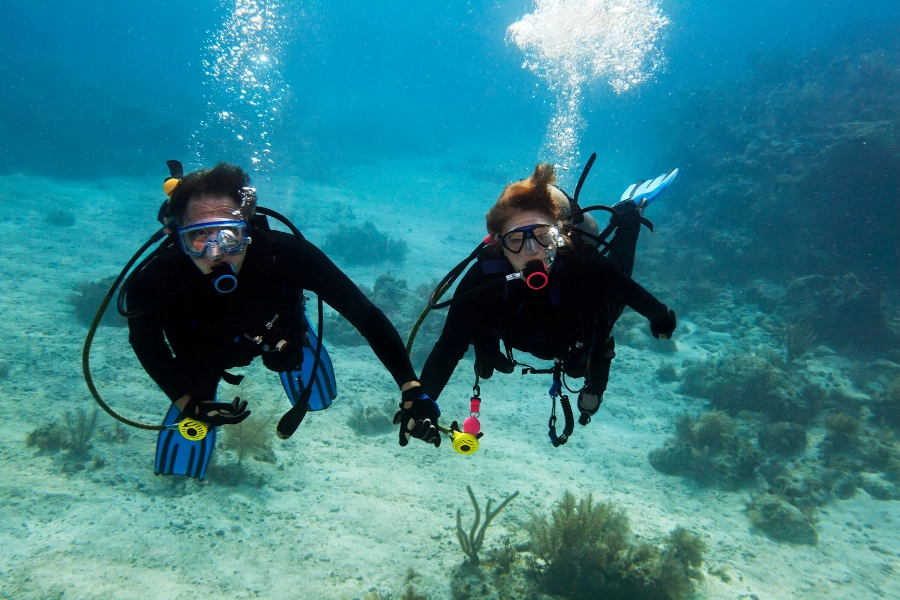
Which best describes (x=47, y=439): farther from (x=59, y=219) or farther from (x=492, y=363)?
(x=59, y=219)

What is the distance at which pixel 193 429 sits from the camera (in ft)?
8.62

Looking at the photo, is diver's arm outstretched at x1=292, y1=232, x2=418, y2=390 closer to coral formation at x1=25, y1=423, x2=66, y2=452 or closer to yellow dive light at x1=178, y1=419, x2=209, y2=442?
yellow dive light at x1=178, y1=419, x2=209, y2=442

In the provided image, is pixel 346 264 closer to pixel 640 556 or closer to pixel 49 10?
pixel 640 556

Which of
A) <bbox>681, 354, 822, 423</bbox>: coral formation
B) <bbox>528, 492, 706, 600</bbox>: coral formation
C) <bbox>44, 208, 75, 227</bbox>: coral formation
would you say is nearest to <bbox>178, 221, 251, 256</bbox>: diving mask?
<bbox>528, 492, 706, 600</bbox>: coral formation

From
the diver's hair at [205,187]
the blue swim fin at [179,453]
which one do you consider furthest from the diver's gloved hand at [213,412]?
the blue swim fin at [179,453]

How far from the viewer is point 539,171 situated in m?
3.06

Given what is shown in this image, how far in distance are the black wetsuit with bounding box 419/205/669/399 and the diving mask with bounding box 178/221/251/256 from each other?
1489mm

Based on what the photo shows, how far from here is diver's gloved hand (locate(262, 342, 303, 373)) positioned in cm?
318

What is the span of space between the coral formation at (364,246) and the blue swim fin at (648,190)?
12204 mm

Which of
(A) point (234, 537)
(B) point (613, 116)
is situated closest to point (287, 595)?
(A) point (234, 537)

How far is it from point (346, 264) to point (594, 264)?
49.3ft

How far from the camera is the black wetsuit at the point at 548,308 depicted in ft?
10.0

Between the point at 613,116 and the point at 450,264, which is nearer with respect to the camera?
the point at 450,264

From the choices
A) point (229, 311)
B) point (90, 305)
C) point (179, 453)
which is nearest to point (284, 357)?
point (229, 311)
